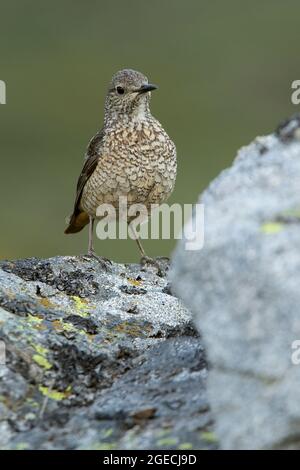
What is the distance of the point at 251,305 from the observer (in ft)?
15.8

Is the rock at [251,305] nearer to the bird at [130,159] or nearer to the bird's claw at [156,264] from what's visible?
the bird's claw at [156,264]

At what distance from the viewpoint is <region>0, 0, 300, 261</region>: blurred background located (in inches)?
1219

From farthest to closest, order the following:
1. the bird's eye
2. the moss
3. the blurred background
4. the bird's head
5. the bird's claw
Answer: the blurred background
the bird's eye
the bird's head
the bird's claw
the moss

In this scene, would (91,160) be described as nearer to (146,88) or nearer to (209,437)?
(146,88)

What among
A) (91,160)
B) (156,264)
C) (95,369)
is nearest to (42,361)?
(95,369)

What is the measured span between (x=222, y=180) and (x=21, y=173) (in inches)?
1186

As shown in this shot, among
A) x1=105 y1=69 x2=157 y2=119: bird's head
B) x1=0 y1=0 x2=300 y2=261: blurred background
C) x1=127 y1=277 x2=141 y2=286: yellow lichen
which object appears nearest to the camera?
x1=127 y1=277 x2=141 y2=286: yellow lichen

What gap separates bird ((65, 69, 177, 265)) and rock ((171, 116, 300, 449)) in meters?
4.83

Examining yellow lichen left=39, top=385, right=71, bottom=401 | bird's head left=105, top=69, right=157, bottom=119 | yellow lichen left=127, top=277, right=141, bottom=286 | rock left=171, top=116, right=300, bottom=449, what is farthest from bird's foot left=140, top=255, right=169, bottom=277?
rock left=171, top=116, right=300, bottom=449

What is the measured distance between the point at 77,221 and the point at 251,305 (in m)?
7.14

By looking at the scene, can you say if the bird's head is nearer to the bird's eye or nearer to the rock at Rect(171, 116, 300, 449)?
the bird's eye

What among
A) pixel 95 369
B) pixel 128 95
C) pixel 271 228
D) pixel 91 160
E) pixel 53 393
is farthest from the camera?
pixel 128 95

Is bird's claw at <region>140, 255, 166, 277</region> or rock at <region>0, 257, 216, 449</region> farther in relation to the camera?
bird's claw at <region>140, 255, 166, 277</region>

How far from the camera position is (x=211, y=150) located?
37.5m
